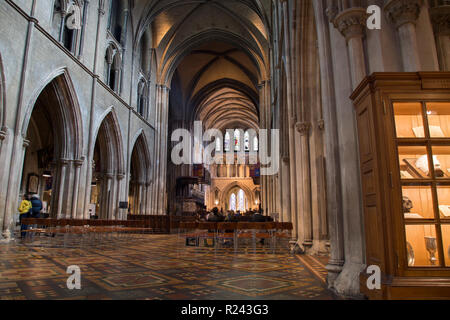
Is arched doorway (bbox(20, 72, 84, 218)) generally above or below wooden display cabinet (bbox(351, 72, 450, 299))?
above

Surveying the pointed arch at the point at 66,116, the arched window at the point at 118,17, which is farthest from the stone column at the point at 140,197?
the arched window at the point at 118,17

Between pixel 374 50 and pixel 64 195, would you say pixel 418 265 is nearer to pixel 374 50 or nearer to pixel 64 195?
pixel 374 50

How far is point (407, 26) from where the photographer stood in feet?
10.7

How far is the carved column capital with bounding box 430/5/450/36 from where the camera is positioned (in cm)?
460

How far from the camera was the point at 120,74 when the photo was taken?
17125 millimetres

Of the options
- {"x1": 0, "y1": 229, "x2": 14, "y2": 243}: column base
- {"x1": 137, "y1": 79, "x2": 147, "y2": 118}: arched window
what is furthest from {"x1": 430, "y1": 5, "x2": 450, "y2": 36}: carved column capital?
{"x1": 137, "y1": 79, "x2": 147, "y2": 118}: arched window

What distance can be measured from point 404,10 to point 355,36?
1.67ft

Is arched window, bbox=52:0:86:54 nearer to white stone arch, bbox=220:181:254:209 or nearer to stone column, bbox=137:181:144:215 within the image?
stone column, bbox=137:181:144:215

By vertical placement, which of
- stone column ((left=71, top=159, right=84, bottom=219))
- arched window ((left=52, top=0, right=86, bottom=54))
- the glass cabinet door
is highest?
arched window ((left=52, top=0, right=86, bottom=54))

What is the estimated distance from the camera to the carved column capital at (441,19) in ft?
15.1

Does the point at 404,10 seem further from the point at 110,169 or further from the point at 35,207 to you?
the point at 110,169

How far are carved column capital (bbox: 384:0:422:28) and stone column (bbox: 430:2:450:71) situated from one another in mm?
1888
